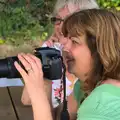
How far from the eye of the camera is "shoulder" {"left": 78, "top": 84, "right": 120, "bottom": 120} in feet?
3.86

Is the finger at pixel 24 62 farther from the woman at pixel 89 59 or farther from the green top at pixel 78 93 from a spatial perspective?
the green top at pixel 78 93

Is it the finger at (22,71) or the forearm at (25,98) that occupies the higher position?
the finger at (22,71)

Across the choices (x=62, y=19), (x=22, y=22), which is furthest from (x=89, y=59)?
A: (x=22, y=22)

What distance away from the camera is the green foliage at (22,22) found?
421 centimetres

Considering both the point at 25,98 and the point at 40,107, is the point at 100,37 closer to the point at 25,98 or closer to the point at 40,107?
the point at 40,107

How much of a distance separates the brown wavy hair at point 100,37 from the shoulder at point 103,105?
0.08 m

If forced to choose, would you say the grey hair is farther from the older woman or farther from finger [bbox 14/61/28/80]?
finger [bbox 14/61/28/80]

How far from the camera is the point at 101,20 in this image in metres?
1.26

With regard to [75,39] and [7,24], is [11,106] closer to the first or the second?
[75,39]

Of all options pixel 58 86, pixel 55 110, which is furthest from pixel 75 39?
pixel 58 86

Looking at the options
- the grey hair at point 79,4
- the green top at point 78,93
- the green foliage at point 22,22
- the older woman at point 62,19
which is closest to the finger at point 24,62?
the green top at point 78,93

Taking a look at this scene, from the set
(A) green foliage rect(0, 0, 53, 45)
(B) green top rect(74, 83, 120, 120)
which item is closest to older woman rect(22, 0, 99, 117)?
(B) green top rect(74, 83, 120, 120)

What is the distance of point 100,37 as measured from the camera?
4.08 feet

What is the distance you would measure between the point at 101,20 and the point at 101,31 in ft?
0.14
